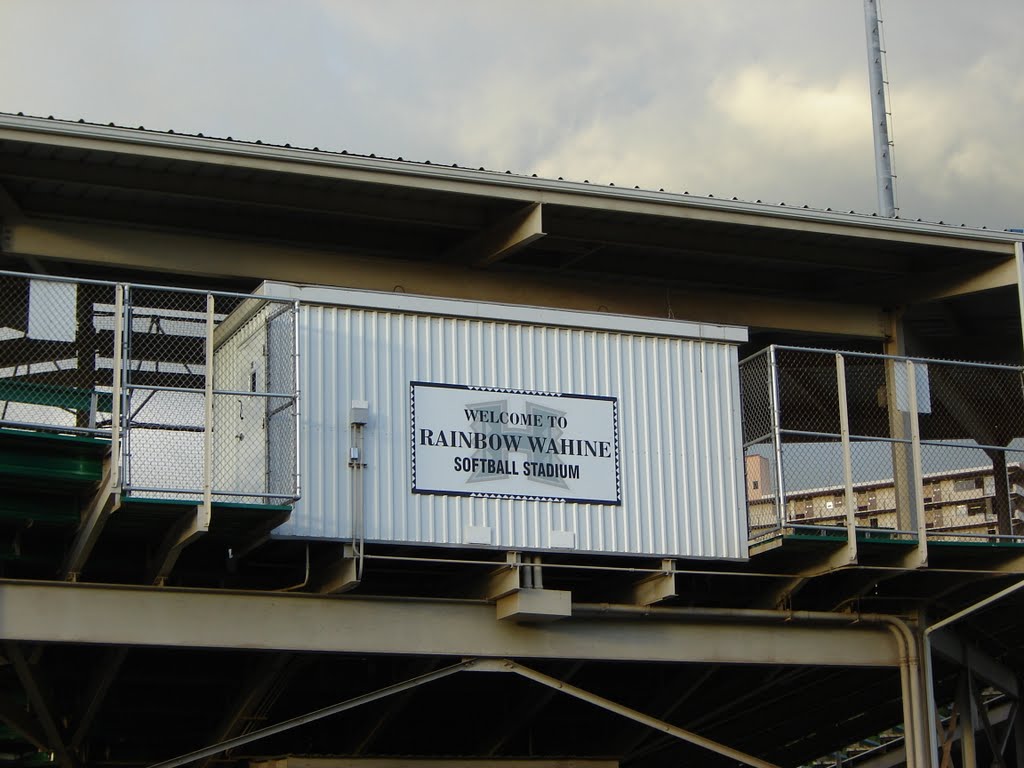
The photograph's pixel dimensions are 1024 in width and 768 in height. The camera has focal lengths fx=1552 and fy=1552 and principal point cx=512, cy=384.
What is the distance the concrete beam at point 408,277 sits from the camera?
1911 cm

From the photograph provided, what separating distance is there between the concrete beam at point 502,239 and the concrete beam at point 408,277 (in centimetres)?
28

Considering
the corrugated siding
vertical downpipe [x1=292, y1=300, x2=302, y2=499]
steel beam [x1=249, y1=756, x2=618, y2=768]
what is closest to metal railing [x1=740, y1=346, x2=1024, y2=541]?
the corrugated siding

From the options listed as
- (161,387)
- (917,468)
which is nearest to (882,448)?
(917,468)

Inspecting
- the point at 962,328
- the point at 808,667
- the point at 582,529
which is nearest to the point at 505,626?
the point at 582,529

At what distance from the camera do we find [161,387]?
15875 millimetres

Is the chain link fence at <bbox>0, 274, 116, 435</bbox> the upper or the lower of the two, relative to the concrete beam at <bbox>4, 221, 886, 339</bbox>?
lower

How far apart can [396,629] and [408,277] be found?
5.23 meters

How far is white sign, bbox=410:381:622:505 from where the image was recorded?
17.6 metres

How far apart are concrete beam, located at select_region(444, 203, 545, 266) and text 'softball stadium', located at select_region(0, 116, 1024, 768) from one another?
0.05m

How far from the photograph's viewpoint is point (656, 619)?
61.5 feet

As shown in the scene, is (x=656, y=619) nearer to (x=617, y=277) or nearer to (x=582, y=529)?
(x=582, y=529)

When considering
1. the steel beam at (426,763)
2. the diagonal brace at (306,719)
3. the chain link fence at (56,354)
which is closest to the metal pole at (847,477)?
the diagonal brace at (306,719)

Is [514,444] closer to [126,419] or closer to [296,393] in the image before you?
[296,393]

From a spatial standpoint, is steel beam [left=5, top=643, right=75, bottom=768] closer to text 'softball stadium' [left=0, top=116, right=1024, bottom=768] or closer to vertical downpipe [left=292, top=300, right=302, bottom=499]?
text 'softball stadium' [left=0, top=116, right=1024, bottom=768]
